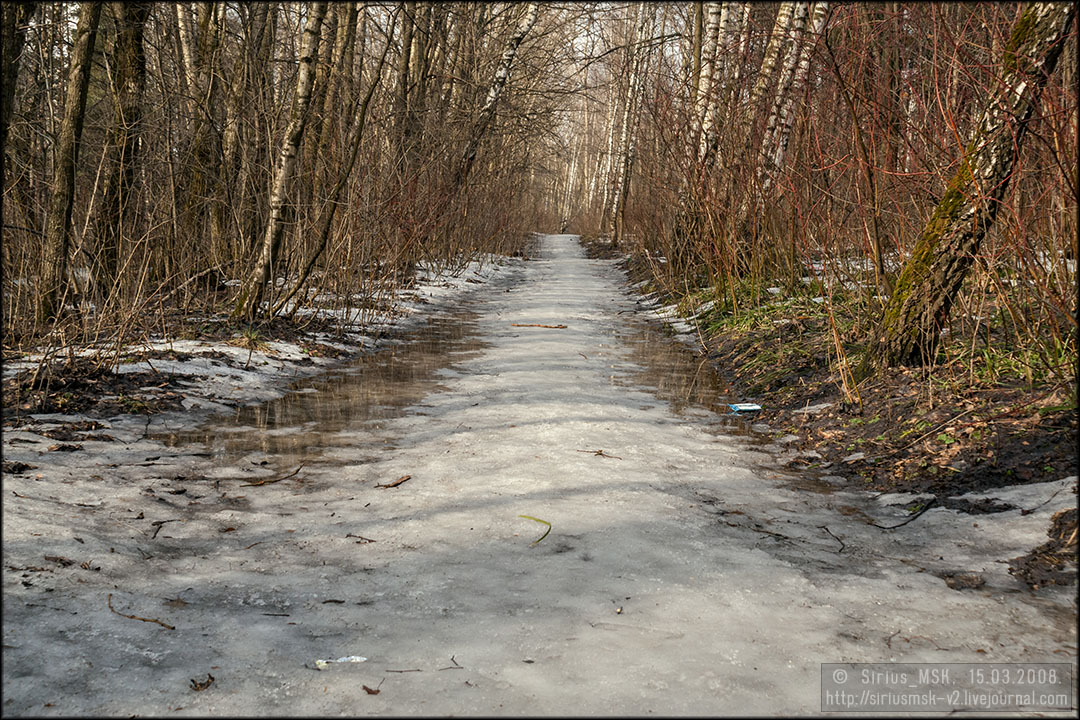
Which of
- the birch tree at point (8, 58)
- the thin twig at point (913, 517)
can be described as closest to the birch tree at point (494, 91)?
the birch tree at point (8, 58)

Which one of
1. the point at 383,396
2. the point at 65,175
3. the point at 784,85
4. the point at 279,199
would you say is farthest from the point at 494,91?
the point at 383,396

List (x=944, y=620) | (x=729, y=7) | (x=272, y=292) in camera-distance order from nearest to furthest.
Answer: (x=944, y=620) → (x=272, y=292) → (x=729, y=7)

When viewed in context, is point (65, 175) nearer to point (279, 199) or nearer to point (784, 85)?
point (279, 199)

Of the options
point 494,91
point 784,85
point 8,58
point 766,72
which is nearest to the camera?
point 8,58

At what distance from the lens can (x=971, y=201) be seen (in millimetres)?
4078

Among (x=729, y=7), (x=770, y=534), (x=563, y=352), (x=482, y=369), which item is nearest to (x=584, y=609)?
(x=770, y=534)

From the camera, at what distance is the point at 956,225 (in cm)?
423

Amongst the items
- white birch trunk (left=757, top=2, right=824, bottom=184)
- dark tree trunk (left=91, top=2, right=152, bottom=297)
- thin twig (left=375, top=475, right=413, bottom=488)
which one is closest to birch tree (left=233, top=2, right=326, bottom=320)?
dark tree trunk (left=91, top=2, right=152, bottom=297)

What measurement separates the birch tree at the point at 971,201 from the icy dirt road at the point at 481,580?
115 centimetres

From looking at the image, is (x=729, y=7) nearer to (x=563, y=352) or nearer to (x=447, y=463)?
(x=563, y=352)

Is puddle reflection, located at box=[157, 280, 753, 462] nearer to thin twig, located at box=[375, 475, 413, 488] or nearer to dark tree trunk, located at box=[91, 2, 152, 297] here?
thin twig, located at box=[375, 475, 413, 488]

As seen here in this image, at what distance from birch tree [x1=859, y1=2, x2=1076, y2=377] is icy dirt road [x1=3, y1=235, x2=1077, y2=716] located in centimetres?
115

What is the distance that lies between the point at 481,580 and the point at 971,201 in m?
3.21

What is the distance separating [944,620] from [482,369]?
4.63 m
